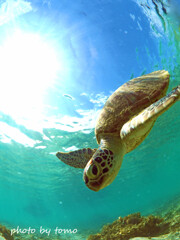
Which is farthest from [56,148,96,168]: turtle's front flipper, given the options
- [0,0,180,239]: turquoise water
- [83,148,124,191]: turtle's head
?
[0,0,180,239]: turquoise water

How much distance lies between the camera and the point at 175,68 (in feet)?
35.6

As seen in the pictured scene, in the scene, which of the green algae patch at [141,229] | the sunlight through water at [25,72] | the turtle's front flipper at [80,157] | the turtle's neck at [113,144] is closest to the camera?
the turtle's neck at [113,144]

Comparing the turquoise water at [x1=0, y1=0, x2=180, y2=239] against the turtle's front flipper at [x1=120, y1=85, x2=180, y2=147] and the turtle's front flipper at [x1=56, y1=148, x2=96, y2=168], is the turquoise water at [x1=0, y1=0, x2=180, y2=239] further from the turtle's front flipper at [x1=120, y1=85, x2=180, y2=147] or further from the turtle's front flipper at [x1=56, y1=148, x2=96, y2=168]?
the turtle's front flipper at [x1=120, y1=85, x2=180, y2=147]

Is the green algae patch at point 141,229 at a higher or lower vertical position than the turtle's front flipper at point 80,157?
lower

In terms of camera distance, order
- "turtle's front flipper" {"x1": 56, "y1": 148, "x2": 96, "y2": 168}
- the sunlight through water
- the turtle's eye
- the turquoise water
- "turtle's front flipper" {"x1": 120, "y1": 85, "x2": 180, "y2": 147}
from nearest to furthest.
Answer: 1. "turtle's front flipper" {"x1": 120, "y1": 85, "x2": 180, "y2": 147}
2. the turtle's eye
3. "turtle's front flipper" {"x1": 56, "y1": 148, "x2": 96, "y2": 168}
4. the turquoise water
5. the sunlight through water

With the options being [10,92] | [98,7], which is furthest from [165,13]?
[10,92]

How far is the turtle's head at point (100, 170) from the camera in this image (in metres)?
2.30

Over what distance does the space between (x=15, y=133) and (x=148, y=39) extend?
505 inches

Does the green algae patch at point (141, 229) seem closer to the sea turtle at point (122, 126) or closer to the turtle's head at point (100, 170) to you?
the sea turtle at point (122, 126)

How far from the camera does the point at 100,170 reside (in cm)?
234

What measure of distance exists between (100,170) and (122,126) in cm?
134

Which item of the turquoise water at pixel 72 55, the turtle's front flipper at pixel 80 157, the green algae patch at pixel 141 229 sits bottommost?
the green algae patch at pixel 141 229

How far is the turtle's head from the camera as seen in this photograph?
230 cm

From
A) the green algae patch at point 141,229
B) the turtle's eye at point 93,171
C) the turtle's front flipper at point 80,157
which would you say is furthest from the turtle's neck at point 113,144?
the green algae patch at point 141,229
